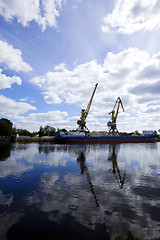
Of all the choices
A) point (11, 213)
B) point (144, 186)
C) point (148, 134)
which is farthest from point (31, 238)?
point (148, 134)

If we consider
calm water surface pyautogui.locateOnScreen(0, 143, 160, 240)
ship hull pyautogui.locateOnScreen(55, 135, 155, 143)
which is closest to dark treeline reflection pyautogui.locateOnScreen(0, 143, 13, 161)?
calm water surface pyautogui.locateOnScreen(0, 143, 160, 240)

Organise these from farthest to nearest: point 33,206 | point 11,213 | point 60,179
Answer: point 60,179
point 33,206
point 11,213

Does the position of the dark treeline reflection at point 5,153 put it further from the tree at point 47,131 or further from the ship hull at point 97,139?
the tree at point 47,131

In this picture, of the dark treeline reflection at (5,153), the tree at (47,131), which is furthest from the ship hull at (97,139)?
the tree at (47,131)

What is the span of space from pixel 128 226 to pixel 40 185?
8.59 meters

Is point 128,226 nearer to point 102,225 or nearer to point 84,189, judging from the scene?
point 102,225

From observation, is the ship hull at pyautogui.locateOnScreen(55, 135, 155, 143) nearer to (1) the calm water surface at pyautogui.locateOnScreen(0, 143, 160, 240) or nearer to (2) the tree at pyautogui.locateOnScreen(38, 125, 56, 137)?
(2) the tree at pyautogui.locateOnScreen(38, 125, 56, 137)

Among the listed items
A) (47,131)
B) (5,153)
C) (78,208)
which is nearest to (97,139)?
(5,153)

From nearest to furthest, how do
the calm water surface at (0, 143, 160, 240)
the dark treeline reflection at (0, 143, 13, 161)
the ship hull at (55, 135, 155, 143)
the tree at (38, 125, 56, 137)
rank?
the calm water surface at (0, 143, 160, 240) → the dark treeline reflection at (0, 143, 13, 161) → the ship hull at (55, 135, 155, 143) → the tree at (38, 125, 56, 137)

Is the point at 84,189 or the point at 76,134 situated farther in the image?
the point at 76,134

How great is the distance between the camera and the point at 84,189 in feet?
36.3

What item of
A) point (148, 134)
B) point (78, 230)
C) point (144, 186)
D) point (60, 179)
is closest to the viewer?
point (78, 230)

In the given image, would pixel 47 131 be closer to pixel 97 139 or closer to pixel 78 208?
pixel 97 139

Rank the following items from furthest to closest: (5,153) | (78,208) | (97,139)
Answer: (97,139) → (5,153) → (78,208)
